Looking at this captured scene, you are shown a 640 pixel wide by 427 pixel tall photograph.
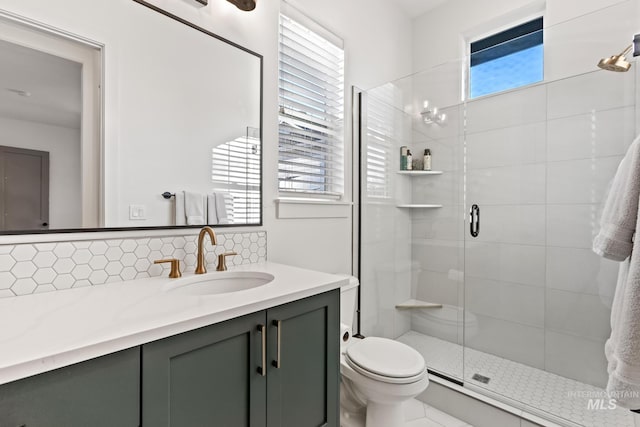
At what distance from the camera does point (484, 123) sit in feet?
7.41

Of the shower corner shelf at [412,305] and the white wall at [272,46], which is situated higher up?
the white wall at [272,46]

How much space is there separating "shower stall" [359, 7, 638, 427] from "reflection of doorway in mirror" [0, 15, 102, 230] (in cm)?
166

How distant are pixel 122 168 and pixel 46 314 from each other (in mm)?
592

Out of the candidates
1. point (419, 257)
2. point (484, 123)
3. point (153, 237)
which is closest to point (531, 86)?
point (484, 123)

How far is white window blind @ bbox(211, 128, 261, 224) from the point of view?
58.2 inches

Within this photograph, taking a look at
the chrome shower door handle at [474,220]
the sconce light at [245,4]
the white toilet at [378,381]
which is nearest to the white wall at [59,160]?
the sconce light at [245,4]

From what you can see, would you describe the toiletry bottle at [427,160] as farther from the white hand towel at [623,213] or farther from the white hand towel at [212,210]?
the white hand towel at [212,210]

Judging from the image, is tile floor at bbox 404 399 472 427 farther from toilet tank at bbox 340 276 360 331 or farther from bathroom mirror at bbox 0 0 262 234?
bathroom mirror at bbox 0 0 262 234

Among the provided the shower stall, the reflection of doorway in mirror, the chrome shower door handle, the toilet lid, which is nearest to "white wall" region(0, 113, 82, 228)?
the reflection of doorway in mirror

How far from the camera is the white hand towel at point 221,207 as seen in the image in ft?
4.82

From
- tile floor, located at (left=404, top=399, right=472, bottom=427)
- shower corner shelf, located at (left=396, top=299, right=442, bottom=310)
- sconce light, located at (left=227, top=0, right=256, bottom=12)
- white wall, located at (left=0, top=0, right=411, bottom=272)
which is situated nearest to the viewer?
white wall, located at (left=0, top=0, right=411, bottom=272)

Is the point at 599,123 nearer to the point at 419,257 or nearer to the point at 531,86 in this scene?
the point at 531,86

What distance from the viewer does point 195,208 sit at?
1382 millimetres

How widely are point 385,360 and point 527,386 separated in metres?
1.05
